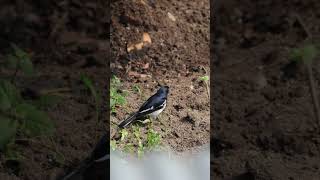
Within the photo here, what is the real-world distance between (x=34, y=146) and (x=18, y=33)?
0.69m

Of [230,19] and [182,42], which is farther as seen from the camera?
[230,19]

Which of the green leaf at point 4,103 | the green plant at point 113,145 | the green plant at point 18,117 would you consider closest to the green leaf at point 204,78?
the green plant at point 113,145

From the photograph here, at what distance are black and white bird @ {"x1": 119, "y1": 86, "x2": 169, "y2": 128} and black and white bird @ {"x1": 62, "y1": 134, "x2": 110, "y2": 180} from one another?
0.50 feet

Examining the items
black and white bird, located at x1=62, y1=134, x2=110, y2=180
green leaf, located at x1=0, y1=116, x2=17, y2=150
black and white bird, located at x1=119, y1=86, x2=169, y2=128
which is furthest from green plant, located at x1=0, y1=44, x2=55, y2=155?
black and white bird, located at x1=119, y1=86, x2=169, y2=128

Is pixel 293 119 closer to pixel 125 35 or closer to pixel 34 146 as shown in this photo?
pixel 125 35

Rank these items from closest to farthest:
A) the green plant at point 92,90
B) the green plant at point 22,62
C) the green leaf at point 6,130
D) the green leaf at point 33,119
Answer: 1. the green leaf at point 6,130
2. the green leaf at point 33,119
3. the green plant at point 22,62
4. the green plant at point 92,90

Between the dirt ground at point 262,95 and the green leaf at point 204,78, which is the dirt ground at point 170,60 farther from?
the dirt ground at point 262,95

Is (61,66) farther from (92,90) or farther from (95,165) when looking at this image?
(95,165)

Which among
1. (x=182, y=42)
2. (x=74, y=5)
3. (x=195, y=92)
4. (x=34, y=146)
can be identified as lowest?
(x=34, y=146)

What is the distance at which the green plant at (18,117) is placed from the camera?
2.47 meters

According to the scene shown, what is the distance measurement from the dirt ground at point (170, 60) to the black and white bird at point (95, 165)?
0.42 feet

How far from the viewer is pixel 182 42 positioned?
9.00 feet

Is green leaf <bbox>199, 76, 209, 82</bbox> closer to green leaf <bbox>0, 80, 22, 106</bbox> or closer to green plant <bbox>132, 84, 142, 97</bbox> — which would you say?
green plant <bbox>132, 84, 142, 97</bbox>

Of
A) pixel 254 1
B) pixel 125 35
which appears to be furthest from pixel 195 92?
pixel 254 1
